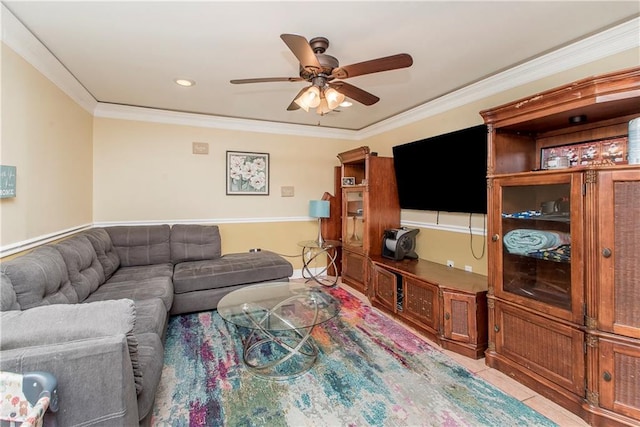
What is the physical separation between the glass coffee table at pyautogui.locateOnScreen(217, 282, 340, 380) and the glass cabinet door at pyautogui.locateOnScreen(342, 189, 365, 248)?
143cm

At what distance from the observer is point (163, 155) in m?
3.93

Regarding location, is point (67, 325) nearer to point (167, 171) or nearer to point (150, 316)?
point (150, 316)

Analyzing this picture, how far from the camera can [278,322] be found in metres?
2.32

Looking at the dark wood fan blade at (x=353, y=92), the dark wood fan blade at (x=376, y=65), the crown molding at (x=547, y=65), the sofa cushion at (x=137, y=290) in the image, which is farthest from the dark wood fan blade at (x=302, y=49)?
the sofa cushion at (x=137, y=290)

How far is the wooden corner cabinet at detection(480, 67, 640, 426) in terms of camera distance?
1.62 m

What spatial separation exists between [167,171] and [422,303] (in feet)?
12.0

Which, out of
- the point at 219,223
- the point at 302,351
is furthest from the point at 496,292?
the point at 219,223

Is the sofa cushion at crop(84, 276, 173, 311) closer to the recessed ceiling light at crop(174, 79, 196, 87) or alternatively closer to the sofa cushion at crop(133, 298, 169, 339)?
the sofa cushion at crop(133, 298, 169, 339)

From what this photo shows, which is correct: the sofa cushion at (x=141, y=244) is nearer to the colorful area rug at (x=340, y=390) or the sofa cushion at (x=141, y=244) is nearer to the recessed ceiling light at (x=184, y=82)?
the colorful area rug at (x=340, y=390)

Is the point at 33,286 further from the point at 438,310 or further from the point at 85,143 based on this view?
the point at 438,310

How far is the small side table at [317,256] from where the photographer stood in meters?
4.51

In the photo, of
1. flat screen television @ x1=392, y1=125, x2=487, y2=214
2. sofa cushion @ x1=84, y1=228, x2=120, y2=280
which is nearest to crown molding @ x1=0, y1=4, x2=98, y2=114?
sofa cushion @ x1=84, y1=228, x2=120, y2=280

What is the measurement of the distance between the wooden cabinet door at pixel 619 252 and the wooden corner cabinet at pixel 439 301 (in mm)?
851

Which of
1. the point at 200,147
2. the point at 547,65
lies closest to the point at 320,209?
the point at 200,147
